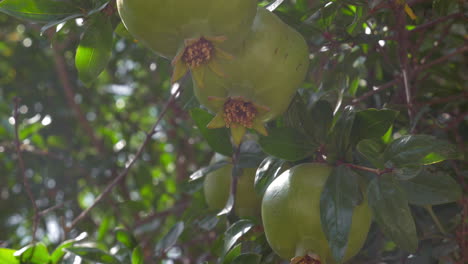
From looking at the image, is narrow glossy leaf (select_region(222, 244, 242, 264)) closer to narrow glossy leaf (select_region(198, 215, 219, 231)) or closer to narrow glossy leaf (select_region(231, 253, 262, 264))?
narrow glossy leaf (select_region(231, 253, 262, 264))

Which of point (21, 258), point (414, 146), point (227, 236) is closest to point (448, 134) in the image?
point (414, 146)

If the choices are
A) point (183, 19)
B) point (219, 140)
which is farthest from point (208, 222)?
point (183, 19)

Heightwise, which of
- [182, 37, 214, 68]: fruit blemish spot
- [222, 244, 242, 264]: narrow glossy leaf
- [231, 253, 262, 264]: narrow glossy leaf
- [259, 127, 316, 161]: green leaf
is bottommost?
[222, 244, 242, 264]: narrow glossy leaf

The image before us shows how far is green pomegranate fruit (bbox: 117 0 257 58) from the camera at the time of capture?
1.01m

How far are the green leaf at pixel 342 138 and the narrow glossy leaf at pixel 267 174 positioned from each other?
0.51 ft

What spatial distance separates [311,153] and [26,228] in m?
2.73

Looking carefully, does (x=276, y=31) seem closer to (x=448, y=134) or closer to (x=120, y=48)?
(x=448, y=134)

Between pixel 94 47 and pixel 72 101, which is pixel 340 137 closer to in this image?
pixel 94 47

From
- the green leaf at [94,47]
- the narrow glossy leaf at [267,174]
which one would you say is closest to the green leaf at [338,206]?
the narrow glossy leaf at [267,174]

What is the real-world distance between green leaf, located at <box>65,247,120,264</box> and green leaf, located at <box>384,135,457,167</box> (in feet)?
2.84

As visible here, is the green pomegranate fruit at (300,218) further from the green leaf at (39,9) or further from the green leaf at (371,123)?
the green leaf at (39,9)

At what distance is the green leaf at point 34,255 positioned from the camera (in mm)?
1498

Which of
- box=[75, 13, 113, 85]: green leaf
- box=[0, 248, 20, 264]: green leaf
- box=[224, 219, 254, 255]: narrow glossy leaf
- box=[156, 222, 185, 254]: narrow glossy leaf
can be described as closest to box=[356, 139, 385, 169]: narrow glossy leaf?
box=[224, 219, 254, 255]: narrow glossy leaf

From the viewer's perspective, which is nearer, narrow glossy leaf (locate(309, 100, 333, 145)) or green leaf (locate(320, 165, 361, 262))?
green leaf (locate(320, 165, 361, 262))
